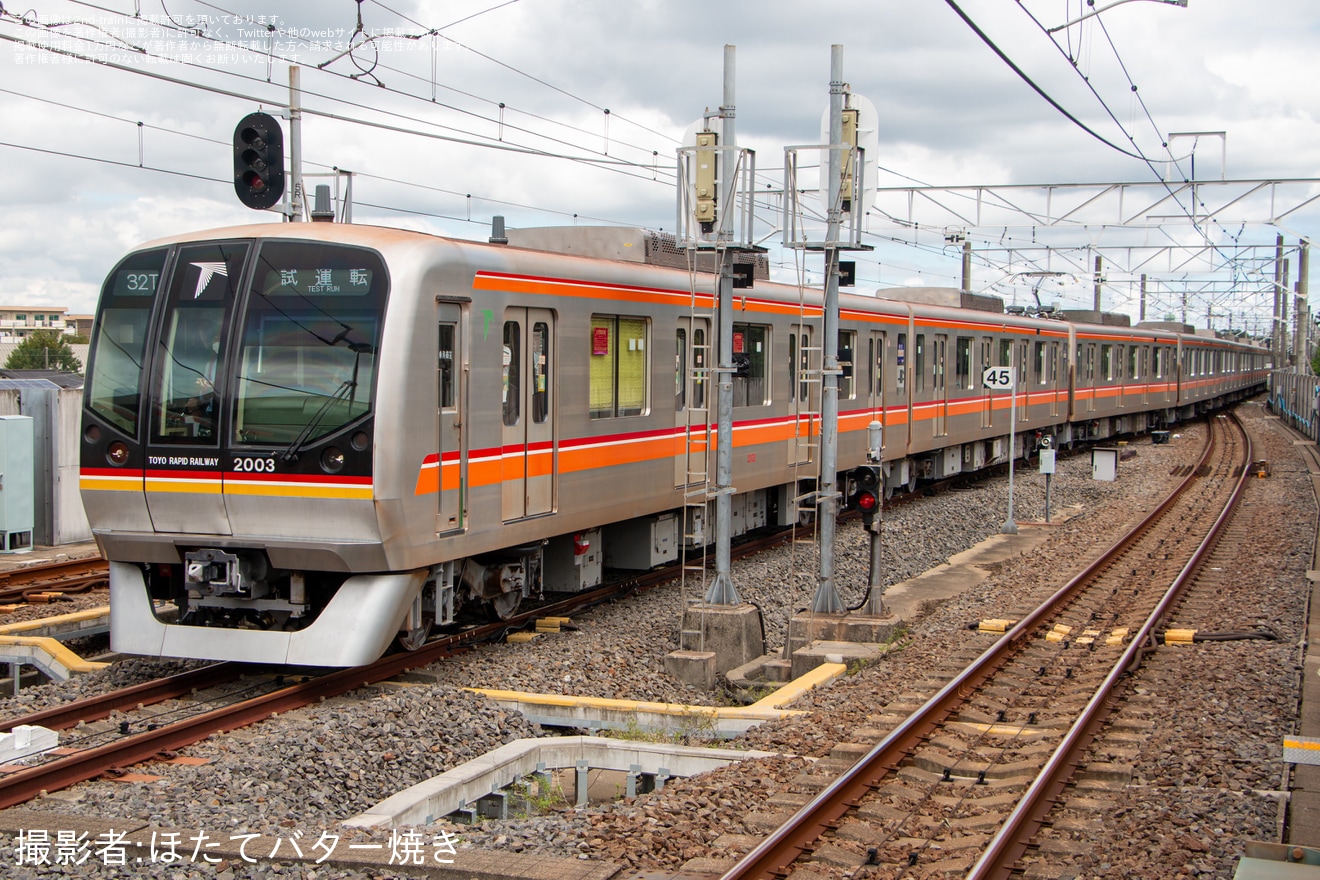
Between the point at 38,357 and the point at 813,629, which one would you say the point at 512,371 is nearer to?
the point at 813,629

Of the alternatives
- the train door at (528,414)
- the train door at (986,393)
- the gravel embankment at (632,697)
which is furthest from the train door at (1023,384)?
the train door at (528,414)

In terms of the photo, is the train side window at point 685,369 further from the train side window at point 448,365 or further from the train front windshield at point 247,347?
the train front windshield at point 247,347

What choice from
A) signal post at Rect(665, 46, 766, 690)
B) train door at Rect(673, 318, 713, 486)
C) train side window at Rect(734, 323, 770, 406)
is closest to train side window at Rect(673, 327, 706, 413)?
train door at Rect(673, 318, 713, 486)

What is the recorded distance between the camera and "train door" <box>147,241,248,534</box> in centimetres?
840

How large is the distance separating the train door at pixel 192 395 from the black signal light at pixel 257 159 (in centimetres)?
403

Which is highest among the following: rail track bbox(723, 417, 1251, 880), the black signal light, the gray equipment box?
the black signal light

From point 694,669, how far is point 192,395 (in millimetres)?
4160

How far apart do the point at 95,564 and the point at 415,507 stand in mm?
6261

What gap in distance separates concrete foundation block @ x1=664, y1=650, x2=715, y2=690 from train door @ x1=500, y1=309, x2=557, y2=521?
153 centimetres

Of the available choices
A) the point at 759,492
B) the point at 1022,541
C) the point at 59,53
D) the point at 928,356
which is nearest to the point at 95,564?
the point at 59,53

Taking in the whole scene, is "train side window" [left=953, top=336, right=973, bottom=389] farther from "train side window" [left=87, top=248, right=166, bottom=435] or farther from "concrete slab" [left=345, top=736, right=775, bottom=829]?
"train side window" [left=87, top=248, right=166, bottom=435]

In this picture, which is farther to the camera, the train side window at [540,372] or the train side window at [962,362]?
the train side window at [962,362]

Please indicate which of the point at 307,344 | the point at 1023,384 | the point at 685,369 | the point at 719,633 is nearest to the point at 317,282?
the point at 307,344

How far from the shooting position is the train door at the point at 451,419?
28.8 feet
